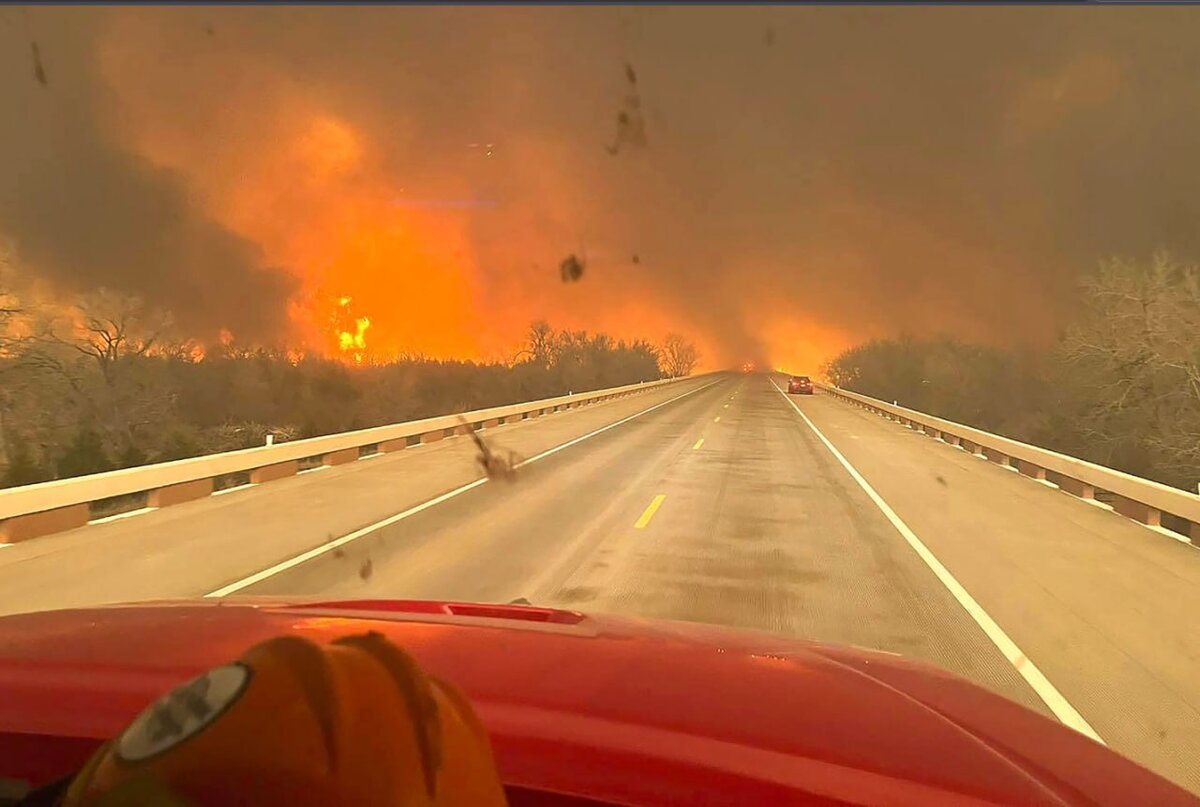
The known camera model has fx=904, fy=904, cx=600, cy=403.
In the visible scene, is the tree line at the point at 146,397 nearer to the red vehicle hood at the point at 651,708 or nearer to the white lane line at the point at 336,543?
the white lane line at the point at 336,543

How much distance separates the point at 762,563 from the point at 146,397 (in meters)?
19.7

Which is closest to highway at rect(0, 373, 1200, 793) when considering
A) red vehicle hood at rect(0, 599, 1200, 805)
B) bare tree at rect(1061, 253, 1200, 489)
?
red vehicle hood at rect(0, 599, 1200, 805)

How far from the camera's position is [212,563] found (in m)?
9.42

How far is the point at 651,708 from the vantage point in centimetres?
256

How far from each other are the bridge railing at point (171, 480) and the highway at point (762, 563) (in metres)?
0.38

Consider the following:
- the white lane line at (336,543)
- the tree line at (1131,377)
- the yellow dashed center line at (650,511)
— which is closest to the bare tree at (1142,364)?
the tree line at (1131,377)

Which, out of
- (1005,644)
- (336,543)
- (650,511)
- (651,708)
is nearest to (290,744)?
(651,708)

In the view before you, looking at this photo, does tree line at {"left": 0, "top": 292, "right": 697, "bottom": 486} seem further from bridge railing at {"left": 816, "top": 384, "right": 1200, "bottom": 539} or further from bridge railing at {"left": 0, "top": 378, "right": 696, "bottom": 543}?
bridge railing at {"left": 816, "top": 384, "right": 1200, "bottom": 539}

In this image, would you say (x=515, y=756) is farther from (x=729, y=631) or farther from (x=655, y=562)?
(x=655, y=562)

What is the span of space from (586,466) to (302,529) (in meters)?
8.72

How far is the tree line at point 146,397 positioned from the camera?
58.6ft

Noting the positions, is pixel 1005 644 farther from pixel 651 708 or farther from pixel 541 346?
pixel 541 346

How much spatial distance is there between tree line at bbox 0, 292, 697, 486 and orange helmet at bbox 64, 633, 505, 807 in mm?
16313

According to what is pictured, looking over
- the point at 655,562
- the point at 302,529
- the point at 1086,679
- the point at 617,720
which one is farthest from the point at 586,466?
the point at 617,720
